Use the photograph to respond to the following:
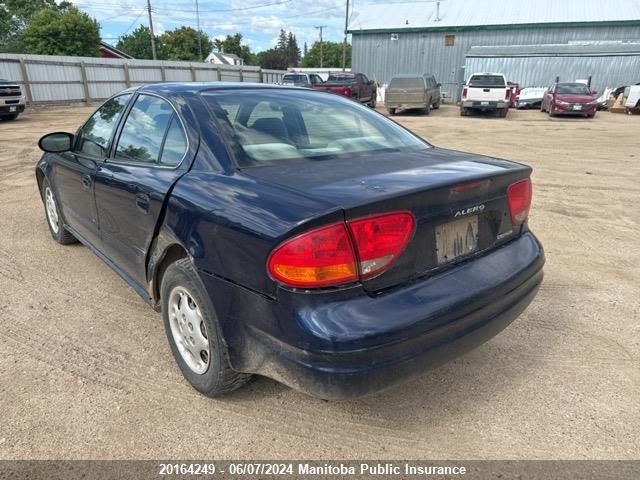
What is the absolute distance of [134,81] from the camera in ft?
93.9

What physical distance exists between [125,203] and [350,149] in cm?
142

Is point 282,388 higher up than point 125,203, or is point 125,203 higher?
point 125,203

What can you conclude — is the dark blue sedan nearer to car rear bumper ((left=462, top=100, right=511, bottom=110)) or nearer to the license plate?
the license plate

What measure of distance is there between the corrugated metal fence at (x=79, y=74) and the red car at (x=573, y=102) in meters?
16.8

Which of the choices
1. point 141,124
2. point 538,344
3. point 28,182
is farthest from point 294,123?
point 28,182

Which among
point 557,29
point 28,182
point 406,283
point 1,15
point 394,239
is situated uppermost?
point 1,15

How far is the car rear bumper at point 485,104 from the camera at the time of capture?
20639mm

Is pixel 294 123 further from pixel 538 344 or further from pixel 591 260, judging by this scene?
pixel 591 260

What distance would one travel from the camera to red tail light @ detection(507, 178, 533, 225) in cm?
249

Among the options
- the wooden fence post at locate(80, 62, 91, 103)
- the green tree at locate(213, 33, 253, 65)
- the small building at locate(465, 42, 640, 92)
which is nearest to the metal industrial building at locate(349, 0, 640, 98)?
the small building at locate(465, 42, 640, 92)

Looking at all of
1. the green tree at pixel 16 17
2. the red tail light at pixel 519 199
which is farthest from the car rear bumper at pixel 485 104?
the green tree at pixel 16 17

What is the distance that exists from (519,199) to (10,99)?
61.3ft

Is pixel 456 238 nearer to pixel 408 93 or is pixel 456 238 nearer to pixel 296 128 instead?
pixel 296 128

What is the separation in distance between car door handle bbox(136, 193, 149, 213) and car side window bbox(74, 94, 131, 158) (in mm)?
835
